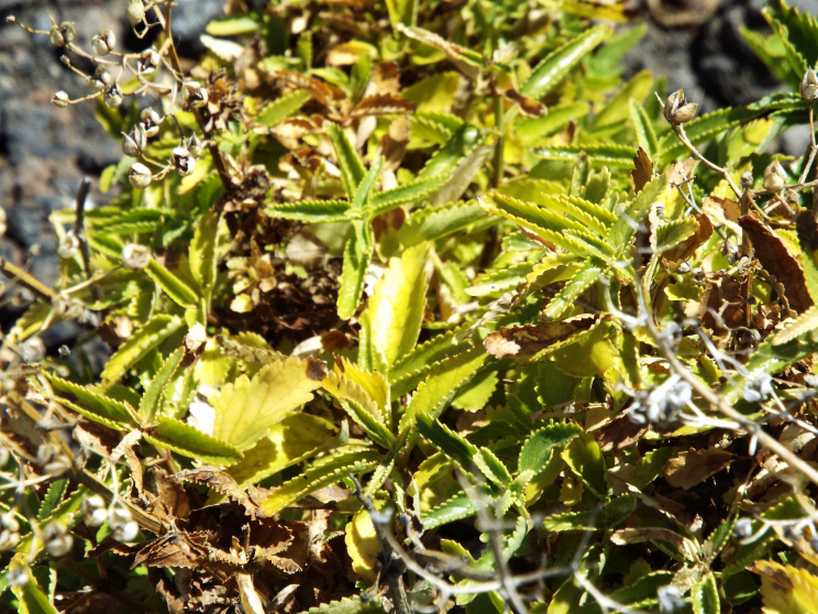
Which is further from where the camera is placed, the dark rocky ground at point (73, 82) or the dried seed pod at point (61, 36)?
the dark rocky ground at point (73, 82)

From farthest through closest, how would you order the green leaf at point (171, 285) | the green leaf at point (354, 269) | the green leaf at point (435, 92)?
the green leaf at point (435, 92)
the green leaf at point (171, 285)
the green leaf at point (354, 269)

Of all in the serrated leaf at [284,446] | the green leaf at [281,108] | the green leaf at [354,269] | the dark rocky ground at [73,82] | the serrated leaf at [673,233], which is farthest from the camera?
the dark rocky ground at [73,82]

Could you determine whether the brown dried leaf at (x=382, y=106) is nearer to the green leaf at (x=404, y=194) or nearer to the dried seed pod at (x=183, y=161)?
the green leaf at (x=404, y=194)

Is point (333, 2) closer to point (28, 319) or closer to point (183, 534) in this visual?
point (28, 319)

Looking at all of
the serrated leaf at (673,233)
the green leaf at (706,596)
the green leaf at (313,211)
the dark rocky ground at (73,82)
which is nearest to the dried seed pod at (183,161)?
the green leaf at (313,211)

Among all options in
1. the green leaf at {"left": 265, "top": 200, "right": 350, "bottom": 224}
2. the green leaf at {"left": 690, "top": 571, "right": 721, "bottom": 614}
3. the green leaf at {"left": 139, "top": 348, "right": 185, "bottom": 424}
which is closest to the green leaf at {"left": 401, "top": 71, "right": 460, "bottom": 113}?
the green leaf at {"left": 265, "top": 200, "right": 350, "bottom": 224}

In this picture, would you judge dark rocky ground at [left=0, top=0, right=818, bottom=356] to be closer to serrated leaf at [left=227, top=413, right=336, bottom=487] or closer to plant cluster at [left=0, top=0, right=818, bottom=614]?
plant cluster at [left=0, top=0, right=818, bottom=614]

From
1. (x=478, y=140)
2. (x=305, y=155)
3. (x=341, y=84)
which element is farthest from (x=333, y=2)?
(x=478, y=140)

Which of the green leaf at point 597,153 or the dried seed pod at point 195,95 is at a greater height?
the dried seed pod at point 195,95

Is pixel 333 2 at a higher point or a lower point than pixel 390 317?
higher
